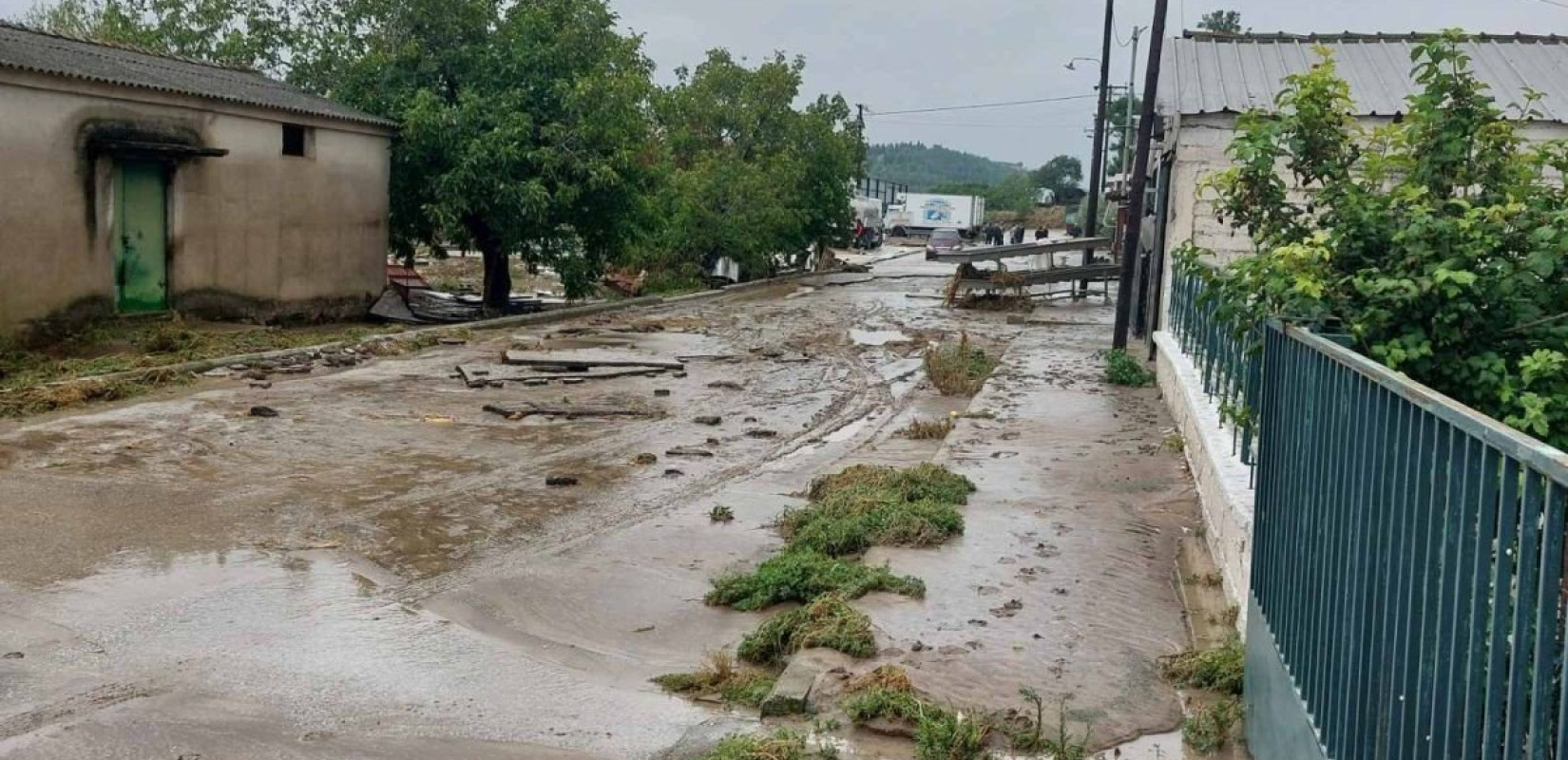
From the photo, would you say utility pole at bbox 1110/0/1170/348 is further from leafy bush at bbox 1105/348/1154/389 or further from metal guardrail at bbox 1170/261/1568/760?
metal guardrail at bbox 1170/261/1568/760

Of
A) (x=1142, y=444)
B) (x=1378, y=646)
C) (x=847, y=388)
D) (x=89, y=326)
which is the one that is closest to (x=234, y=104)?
(x=89, y=326)

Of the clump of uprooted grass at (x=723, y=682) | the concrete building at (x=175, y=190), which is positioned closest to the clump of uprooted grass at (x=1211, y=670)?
the clump of uprooted grass at (x=723, y=682)

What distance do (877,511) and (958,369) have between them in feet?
30.7

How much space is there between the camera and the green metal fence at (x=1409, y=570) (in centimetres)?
238

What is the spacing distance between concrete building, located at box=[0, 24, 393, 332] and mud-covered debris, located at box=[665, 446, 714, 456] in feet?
29.4

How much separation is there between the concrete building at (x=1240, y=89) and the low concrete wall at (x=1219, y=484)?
0.79m

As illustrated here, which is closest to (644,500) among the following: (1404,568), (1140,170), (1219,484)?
(1219,484)

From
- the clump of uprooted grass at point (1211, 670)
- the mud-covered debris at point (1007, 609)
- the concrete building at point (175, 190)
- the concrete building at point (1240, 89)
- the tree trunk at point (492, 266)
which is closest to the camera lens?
the clump of uprooted grass at point (1211, 670)

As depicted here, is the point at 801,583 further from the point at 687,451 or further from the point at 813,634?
the point at 687,451

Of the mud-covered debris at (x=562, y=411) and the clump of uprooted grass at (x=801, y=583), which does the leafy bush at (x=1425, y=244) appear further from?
the mud-covered debris at (x=562, y=411)

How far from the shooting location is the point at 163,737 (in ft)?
17.2

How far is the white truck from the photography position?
83250mm

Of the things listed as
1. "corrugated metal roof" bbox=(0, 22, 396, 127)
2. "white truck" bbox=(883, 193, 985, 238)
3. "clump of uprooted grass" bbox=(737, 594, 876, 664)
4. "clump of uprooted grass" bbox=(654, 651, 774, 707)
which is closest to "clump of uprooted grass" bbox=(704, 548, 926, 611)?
"clump of uprooted grass" bbox=(737, 594, 876, 664)

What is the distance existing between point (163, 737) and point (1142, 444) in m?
8.52
